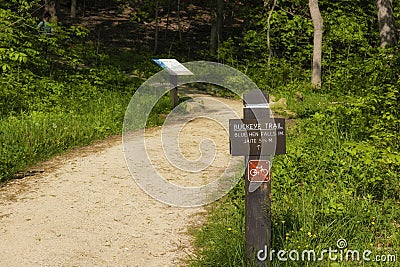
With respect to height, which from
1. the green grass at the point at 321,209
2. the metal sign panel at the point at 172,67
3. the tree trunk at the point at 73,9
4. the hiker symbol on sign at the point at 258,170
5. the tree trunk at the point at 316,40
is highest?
the tree trunk at the point at 73,9

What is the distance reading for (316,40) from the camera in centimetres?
1541

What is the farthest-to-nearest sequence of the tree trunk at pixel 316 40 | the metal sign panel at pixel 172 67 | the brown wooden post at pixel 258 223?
1. the tree trunk at pixel 316 40
2. the metal sign panel at pixel 172 67
3. the brown wooden post at pixel 258 223

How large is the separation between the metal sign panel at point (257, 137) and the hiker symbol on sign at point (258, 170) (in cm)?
9

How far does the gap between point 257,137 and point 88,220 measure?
264cm

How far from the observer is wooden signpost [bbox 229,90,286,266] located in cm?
366

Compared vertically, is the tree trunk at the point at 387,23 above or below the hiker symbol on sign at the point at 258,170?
above

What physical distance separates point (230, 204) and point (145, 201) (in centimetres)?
113

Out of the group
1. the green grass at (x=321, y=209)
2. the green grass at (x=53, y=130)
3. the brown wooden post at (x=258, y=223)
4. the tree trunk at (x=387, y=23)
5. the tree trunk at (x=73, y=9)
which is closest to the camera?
the brown wooden post at (x=258, y=223)

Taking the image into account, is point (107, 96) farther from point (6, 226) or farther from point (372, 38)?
point (372, 38)

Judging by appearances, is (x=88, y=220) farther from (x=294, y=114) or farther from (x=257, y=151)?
(x=294, y=114)

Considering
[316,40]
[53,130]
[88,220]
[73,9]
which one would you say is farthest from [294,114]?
[73,9]

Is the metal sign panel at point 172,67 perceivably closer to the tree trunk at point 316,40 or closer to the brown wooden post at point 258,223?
the tree trunk at point 316,40

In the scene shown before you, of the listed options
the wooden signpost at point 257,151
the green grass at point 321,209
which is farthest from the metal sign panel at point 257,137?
the green grass at point 321,209

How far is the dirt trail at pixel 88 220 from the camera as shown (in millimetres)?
4621
